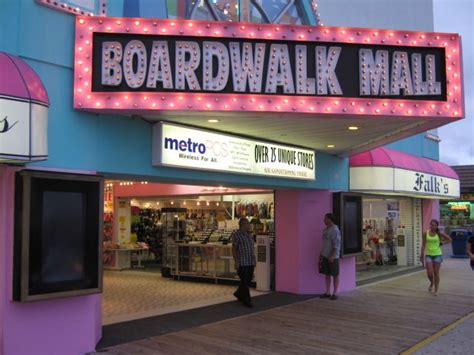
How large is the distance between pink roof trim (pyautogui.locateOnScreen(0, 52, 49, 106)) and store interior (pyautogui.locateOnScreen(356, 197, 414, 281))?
13.7 metres

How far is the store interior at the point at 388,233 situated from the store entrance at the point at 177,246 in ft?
16.1

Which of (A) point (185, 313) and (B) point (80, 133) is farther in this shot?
(A) point (185, 313)

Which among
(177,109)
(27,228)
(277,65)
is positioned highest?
(277,65)

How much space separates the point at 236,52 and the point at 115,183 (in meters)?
10.8

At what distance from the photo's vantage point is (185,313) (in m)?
9.53

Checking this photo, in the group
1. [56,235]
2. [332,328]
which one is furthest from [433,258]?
[56,235]

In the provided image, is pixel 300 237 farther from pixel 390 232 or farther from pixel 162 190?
pixel 390 232

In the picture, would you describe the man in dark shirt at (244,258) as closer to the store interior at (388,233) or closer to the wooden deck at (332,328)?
the wooden deck at (332,328)

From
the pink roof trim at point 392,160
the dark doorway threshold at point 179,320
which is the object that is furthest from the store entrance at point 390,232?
the dark doorway threshold at point 179,320

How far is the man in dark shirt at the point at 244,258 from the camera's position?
10.2 meters

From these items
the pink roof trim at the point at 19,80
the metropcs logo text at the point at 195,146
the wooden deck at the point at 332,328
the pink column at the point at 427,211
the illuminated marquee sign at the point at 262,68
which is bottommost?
the wooden deck at the point at 332,328

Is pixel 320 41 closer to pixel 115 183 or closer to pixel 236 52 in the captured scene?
pixel 236 52

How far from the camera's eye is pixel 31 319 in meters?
6.24

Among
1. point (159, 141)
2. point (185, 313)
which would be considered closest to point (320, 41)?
point (159, 141)
